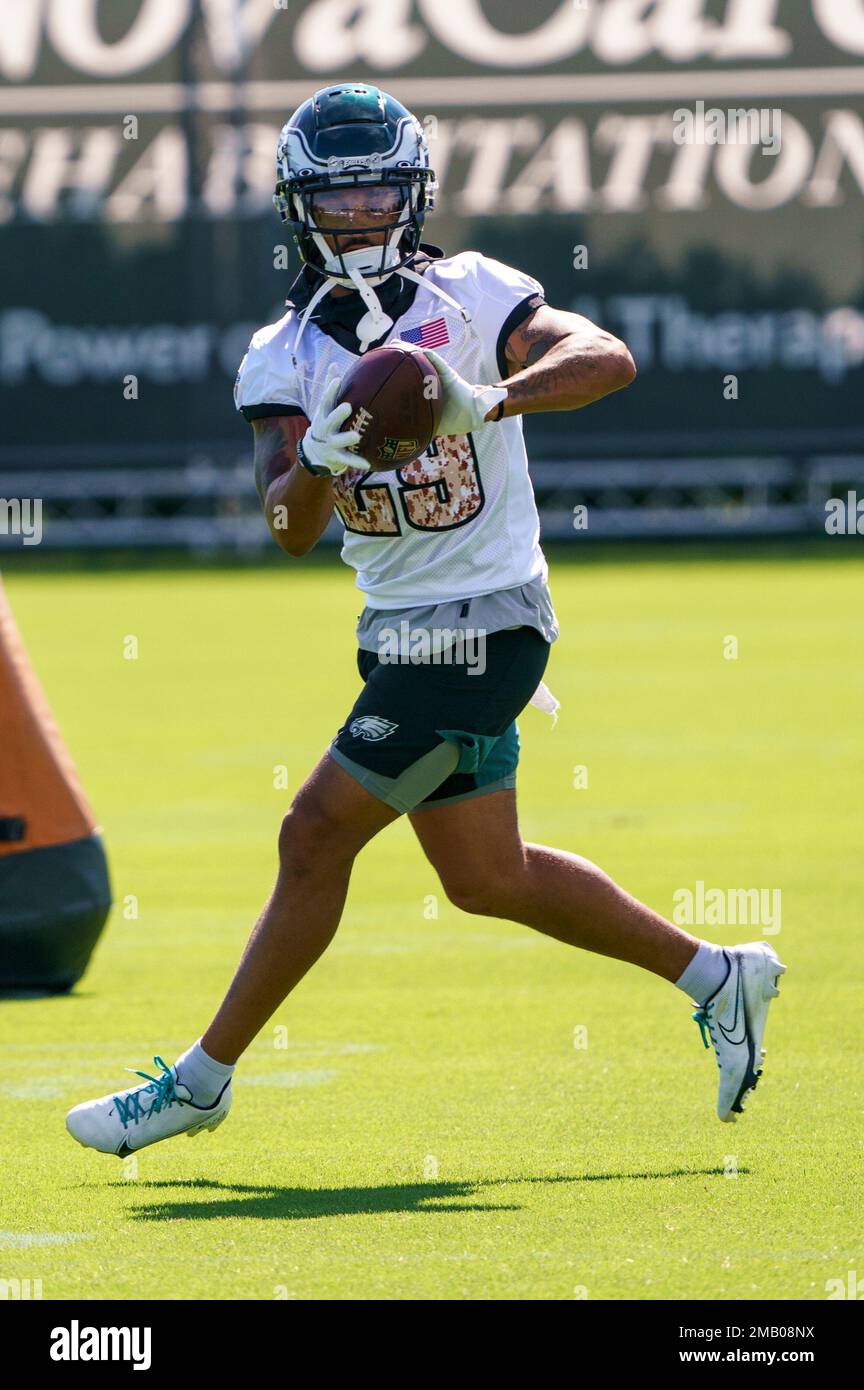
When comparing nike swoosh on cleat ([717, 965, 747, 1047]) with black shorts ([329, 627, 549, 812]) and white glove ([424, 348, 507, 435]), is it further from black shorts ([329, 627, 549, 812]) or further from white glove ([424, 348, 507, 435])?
white glove ([424, 348, 507, 435])

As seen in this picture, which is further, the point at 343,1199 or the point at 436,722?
the point at 436,722

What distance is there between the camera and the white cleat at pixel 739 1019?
5090mm

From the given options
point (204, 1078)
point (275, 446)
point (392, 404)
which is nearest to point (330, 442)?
point (392, 404)

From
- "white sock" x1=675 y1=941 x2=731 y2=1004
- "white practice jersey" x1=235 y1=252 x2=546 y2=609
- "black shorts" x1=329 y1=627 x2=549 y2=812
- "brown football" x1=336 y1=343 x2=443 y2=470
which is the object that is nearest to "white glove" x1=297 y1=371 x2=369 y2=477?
"brown football" x1=336 y1=343 x2=443 y2=470

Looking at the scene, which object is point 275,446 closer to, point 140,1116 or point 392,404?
point 392,404

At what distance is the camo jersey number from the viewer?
4.97 m

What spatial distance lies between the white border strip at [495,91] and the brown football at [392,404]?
21.6m

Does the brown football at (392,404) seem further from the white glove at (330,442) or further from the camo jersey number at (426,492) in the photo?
the camo jersey number at (426,492)

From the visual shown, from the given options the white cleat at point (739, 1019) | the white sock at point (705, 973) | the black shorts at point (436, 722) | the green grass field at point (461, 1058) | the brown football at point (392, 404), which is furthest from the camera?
the white sock at point (705, 973)

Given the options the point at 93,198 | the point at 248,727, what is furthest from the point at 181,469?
the point at 248,727

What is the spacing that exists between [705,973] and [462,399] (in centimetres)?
145

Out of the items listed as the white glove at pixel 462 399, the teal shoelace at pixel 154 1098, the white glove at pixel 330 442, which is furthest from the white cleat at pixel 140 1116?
the white glove at pixel 462 399

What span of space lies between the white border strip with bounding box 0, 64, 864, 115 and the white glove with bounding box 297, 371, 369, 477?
21.6m

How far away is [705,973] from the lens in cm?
521
